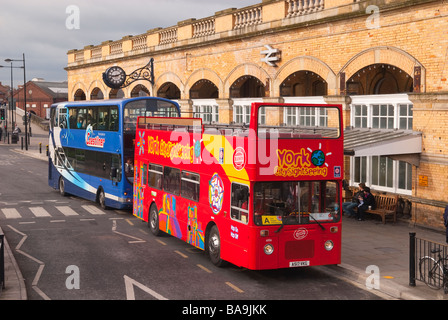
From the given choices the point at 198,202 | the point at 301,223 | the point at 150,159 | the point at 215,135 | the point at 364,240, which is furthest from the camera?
the point at 150,159

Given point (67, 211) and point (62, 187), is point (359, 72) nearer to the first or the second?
point (67, 211)

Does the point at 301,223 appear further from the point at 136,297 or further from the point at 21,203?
the point at 21,203

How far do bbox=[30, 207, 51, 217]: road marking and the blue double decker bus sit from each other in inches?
89.1

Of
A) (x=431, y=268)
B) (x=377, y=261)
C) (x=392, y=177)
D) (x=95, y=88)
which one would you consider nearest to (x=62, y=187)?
(x=392, y=177)

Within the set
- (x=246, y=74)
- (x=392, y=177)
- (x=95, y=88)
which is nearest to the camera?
(x=392, y=177)

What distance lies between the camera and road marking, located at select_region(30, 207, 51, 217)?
Result: 72.8ft

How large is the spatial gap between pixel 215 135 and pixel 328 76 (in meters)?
9.86

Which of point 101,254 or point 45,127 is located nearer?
point 101,254

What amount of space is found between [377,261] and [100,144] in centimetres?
1259

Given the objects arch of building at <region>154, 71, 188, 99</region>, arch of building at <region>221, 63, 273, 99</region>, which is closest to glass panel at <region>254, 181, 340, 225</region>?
arch of building at <region>221, 63, 273, 99</region>

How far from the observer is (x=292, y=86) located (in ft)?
86.9

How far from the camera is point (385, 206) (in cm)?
2077

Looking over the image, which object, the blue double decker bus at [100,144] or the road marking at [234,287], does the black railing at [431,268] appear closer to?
the road marking at [234,287]
